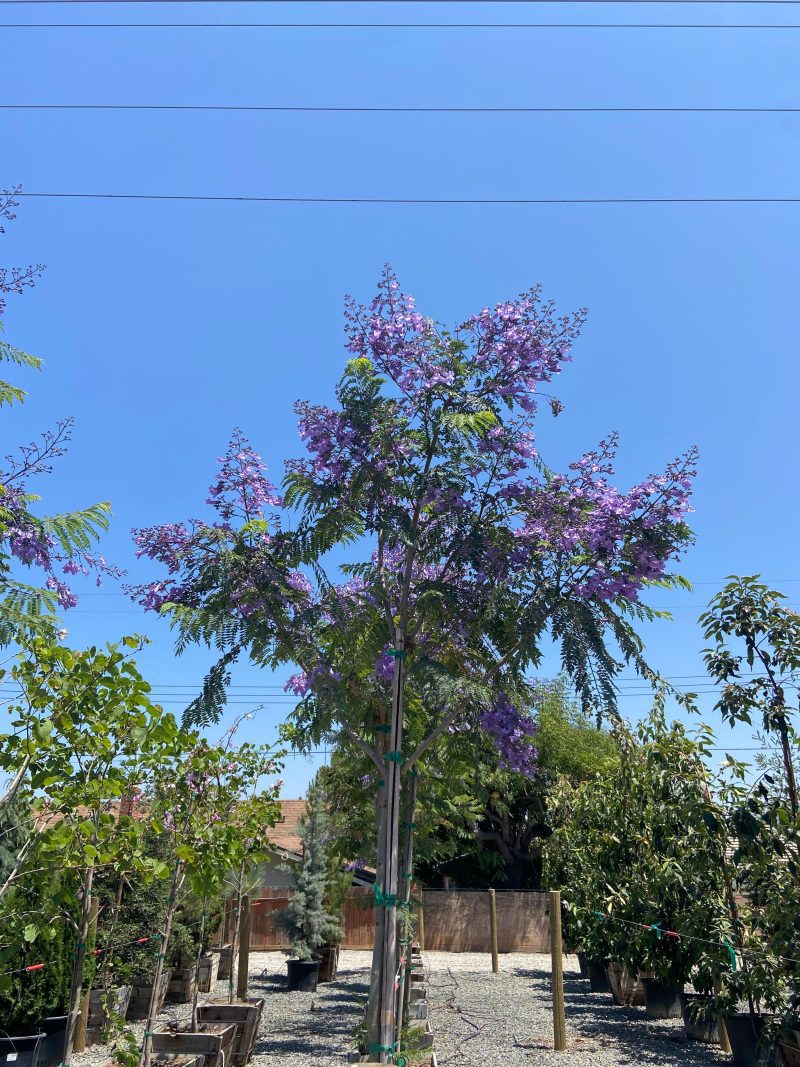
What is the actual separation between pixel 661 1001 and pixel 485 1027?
2.46 metres

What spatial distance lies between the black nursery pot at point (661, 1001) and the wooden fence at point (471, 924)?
36.2 ft

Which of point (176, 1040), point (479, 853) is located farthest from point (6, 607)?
point (479, 853)

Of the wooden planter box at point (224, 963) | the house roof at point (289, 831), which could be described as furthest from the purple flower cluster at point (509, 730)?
the house roof at point (289, 831)

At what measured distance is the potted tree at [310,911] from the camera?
14281mm

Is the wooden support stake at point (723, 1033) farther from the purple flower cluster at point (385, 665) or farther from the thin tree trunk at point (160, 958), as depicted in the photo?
the thin tree trunk at point (160, 958)

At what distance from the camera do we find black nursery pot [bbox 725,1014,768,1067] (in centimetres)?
713

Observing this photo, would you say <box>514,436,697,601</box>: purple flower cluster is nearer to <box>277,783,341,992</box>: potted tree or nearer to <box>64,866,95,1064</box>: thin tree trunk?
<box>64,866,95,1064</box>: thin tree trunk

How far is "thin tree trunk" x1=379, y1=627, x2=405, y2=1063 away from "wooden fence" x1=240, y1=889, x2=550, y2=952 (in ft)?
57.5

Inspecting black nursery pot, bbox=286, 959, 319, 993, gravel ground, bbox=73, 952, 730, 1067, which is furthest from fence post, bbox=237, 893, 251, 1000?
black nursery pot, bbox=286, 959, 319, 993

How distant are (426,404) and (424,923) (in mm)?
19505

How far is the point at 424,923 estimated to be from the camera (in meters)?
21.7

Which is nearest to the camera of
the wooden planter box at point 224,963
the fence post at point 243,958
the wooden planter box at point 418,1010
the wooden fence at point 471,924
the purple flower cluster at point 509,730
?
the purple flower cluster at point 509,730

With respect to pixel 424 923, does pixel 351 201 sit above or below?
above

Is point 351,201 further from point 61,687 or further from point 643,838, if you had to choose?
point 643,838
